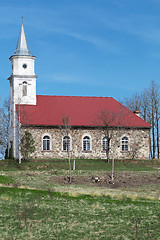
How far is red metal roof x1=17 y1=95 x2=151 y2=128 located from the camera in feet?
182

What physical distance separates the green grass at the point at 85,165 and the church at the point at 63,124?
2501mm

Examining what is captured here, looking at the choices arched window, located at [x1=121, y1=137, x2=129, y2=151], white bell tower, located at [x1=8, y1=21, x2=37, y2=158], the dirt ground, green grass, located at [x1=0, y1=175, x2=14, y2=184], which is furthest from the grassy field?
white bell tower, located at [x1=8, y1=21, x2=37, y2=158]

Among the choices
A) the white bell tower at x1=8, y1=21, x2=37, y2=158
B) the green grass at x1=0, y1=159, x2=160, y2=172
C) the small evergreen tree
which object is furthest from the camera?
the white bell tower at x1=8, y1=21, x2=37, y2=158

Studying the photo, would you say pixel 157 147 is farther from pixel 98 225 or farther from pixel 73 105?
pixel 98 225

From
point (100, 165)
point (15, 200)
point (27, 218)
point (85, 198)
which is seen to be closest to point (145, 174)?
point (100, 165)

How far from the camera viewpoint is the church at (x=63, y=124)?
55.1m

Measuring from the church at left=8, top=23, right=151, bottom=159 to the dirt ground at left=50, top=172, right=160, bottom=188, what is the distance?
12.0 meters

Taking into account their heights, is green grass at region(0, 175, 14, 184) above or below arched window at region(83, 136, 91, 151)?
below

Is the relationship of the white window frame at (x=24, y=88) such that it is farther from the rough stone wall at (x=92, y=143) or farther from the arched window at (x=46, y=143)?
the arched window at (x=46, y=143)

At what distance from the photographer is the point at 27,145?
173 ft

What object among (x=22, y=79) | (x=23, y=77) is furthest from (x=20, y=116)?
(x=23, y=77)

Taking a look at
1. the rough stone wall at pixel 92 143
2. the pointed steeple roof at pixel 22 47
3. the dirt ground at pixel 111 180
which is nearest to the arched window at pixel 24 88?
the pointed steeple roof at pixel 22 47

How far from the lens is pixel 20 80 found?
5738cm

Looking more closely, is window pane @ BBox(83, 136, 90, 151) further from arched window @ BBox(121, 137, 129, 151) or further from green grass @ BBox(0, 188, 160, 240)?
green grass @ BBox(0, 188, 160, 240)
